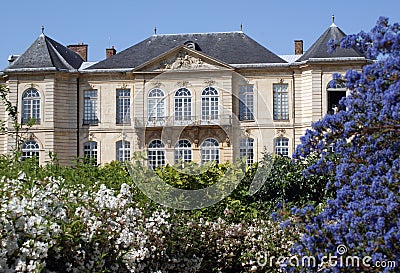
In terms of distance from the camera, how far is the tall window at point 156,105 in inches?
1065

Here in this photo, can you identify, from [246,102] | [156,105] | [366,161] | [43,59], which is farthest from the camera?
[43,59]

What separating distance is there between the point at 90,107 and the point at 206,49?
5.90 meters

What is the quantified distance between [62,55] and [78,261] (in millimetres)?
25766

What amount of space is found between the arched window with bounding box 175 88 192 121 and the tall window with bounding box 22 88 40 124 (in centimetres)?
634

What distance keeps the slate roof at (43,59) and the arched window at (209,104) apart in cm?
631

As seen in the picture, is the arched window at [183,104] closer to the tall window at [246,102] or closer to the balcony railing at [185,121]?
the balcony railing at [185,121]

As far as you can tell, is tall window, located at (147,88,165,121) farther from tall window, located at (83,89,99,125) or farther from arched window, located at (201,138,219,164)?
tall window, located at (83,89,99,125)

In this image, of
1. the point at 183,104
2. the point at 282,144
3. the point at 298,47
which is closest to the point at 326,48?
the point at 298,47

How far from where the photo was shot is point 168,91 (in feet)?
93.4

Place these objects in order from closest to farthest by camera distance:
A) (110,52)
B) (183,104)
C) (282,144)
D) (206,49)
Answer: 1. (183,104)
2. (282,144)
3. (206,49)
4. (110,52)

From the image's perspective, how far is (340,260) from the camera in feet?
13.5

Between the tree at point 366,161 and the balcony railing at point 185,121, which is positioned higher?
the balcony railing at point 185,121

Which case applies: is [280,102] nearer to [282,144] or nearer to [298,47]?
[282,144]

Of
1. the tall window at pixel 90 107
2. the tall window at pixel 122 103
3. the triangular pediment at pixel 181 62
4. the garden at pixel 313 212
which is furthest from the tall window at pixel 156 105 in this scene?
the garden at pixel 313 212
